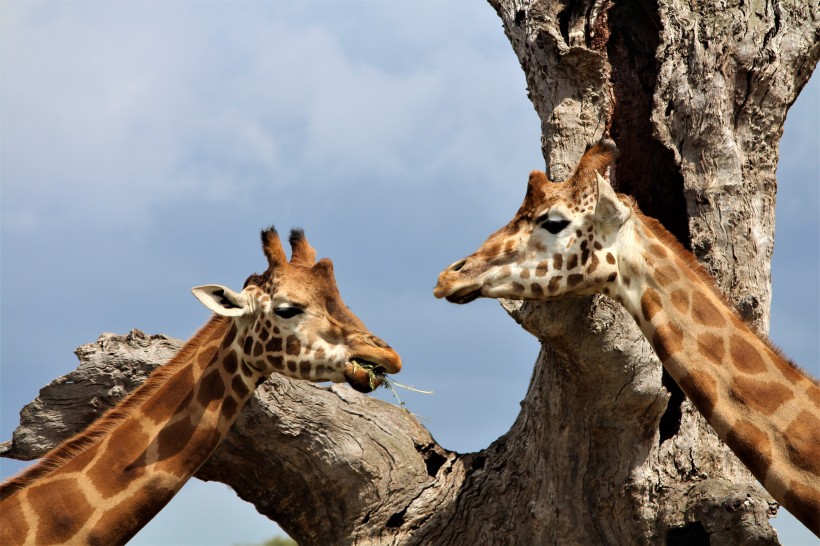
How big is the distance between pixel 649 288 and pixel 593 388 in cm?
119

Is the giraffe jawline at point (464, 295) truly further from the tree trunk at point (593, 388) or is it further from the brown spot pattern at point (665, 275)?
the brown spot pattern at point (665, 275)

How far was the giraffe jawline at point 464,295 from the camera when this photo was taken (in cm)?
857

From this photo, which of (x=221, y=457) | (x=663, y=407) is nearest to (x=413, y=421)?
(x=221, y=457)

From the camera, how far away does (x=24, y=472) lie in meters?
8.88

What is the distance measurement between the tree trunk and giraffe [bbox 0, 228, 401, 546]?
1389 mm

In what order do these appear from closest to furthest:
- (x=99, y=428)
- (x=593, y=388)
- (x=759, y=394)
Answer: (x=759, y=394) → (x=99, y=428) → (x=593, y=388)

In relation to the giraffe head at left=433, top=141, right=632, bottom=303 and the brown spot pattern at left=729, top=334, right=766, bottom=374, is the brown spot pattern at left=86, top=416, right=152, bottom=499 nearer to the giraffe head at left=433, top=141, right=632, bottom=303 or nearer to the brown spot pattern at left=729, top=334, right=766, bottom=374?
the giraffe head at left=433, top=141, right=632, bottom=303

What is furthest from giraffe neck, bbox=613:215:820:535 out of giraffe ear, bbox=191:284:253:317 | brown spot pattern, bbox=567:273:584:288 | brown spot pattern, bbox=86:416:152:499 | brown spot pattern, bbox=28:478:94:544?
brown spot pattern, bbox=28:478:94:544

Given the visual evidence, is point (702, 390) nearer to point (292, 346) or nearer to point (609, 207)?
point (609, 207)

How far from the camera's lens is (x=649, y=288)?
855 cm

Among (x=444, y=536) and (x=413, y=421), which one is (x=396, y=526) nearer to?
(x=444, y=536)

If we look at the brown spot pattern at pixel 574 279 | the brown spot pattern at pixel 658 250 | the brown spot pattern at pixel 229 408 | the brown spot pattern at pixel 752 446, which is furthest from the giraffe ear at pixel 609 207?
the brown spot pattern at pixel 229 408

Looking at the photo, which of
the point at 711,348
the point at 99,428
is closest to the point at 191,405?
the point at 99,428

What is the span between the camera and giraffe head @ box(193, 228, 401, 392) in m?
8.66
